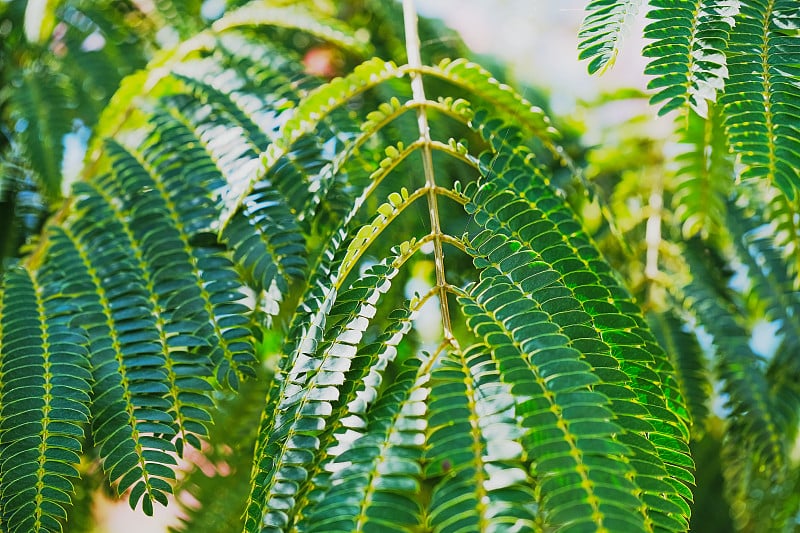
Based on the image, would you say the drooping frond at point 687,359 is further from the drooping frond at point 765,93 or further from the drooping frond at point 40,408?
the drooping frond at point 40,408

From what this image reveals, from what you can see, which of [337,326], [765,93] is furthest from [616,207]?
[337,326]

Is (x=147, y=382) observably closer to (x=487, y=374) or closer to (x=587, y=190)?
(x=487, y=374)

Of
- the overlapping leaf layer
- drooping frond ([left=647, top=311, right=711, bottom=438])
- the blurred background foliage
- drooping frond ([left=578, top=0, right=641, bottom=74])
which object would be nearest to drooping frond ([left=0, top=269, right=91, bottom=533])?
the overlapping leaf layer

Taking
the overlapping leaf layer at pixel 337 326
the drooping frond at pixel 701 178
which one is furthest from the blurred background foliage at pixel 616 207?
the overlapping leaf layer at pixel 337 326

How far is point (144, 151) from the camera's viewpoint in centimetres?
92

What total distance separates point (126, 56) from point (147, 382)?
0.73 metres

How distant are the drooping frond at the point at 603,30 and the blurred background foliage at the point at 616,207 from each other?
25cm

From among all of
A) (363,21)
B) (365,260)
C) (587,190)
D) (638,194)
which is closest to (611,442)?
(365,260)

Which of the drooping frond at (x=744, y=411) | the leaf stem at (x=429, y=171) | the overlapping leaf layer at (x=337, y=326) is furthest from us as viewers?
the drooping frond at (x=744, y=411)

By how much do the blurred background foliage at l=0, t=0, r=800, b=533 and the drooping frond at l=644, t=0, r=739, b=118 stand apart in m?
0.22

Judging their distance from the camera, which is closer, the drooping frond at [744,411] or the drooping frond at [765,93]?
the drooping frond at [765,93]

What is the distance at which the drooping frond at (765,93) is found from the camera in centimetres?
61

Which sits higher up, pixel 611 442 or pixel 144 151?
pixel 144 151

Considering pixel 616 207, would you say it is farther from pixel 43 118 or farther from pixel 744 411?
pixel 43 118
